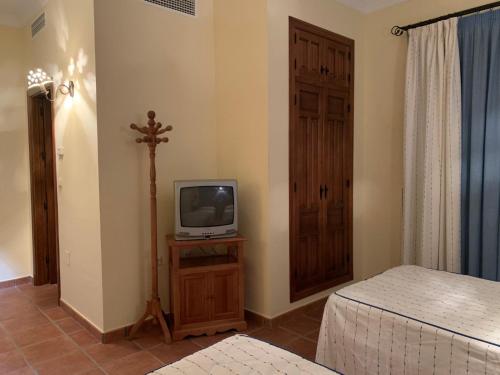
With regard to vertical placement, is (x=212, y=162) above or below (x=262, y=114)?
below

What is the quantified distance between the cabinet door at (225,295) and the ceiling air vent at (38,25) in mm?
2906

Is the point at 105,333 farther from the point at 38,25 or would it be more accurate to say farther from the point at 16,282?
the point at 38,25

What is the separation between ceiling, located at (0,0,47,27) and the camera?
3733 mm

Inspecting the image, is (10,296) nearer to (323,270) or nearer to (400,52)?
(323,270)

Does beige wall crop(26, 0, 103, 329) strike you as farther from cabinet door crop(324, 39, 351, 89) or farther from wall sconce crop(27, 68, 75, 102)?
cabinet door crop(324, 39, 351, 89)

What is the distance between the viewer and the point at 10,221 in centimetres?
425

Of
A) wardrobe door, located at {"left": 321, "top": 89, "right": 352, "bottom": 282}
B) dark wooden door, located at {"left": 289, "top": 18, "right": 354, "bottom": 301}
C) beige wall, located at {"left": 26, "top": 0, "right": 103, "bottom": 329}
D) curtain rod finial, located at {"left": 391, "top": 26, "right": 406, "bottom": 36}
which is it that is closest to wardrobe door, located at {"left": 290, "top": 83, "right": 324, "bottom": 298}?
dark wooden door, located at {"left": 289, "top": 18, "right": 354, "bottom": 301}

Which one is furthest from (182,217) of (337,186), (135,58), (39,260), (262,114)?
(39,260)

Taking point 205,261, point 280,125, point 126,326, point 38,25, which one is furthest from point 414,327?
point 38,25

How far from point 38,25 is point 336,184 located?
10.9 feet

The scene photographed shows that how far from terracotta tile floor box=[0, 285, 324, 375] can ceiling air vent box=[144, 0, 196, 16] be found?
2.65 meters

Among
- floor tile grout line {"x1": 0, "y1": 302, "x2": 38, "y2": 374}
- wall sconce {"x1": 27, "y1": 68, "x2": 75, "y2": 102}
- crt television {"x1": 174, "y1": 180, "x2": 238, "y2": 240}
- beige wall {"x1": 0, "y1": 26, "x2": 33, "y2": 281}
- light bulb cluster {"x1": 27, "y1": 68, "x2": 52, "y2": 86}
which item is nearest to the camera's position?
floor tile grout line {"x1": 0, "y1": 302, "x2": 38, "y2": 374}

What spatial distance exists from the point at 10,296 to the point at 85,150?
204cm

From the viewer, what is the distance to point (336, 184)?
3814mm
